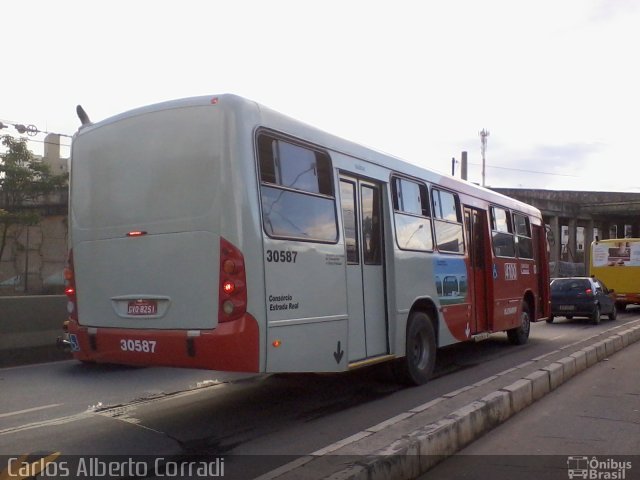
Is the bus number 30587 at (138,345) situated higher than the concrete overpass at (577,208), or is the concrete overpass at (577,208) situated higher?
the concrete overpass at (577,208)

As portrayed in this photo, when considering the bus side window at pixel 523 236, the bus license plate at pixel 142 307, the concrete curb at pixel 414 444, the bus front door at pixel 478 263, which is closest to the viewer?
the concrete curb at pixel 414 444

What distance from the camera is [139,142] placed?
243 inches

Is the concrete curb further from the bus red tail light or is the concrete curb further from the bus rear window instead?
the bus rear window

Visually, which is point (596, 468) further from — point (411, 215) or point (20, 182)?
point (20, 182)

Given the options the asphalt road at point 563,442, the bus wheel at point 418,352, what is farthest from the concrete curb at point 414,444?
the bus wheel at point 418,352

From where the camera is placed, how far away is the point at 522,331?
13.5m

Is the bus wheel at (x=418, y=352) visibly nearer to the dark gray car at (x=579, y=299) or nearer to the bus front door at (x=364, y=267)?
the bus front door at (x=364, y=267)

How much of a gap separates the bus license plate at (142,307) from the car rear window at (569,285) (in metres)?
18.0

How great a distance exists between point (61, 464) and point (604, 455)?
4.65 meters

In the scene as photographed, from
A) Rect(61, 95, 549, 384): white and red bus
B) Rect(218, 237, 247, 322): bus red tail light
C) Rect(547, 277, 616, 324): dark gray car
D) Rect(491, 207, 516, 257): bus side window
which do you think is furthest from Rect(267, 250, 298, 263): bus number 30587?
A: Rect(547, 277, 616, 324): dark gray car

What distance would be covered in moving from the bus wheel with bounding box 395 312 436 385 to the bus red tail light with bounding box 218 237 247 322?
10.9 feet

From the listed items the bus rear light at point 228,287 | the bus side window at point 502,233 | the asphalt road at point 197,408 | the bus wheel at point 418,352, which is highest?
the bus side window at point 502,233

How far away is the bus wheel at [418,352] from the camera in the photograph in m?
8.30

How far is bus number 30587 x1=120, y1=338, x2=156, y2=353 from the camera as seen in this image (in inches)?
229
